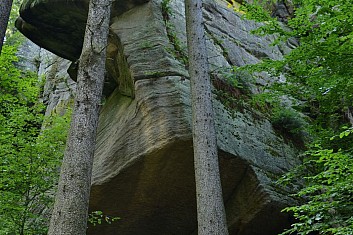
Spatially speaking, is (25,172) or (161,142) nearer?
(161,142)

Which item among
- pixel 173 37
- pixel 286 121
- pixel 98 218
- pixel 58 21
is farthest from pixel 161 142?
pixel 58 21

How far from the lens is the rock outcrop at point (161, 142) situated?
795cm

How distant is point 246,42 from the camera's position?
42.4 feet

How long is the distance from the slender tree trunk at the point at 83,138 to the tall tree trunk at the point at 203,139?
182 cm

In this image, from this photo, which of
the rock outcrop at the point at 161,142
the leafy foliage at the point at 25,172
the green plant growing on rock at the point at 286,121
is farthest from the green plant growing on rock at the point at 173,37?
the leafy foliage at the point at 25,172

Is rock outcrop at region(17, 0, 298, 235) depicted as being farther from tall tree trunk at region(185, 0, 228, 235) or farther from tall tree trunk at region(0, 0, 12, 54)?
tall tree trunk at region(0, 0, 12, 54)

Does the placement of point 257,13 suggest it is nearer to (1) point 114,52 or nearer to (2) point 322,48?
(2) point 322,48

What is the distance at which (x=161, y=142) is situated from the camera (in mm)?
7562

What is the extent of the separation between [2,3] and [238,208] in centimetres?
616

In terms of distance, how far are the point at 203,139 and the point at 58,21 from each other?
6.47 m

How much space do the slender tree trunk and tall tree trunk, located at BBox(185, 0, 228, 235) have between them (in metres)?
1.82

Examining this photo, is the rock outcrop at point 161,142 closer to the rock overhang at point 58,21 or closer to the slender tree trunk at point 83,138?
the rock overhang at point 58,21

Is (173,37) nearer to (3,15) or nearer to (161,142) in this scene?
(161,142)

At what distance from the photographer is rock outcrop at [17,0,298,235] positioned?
795 cm
